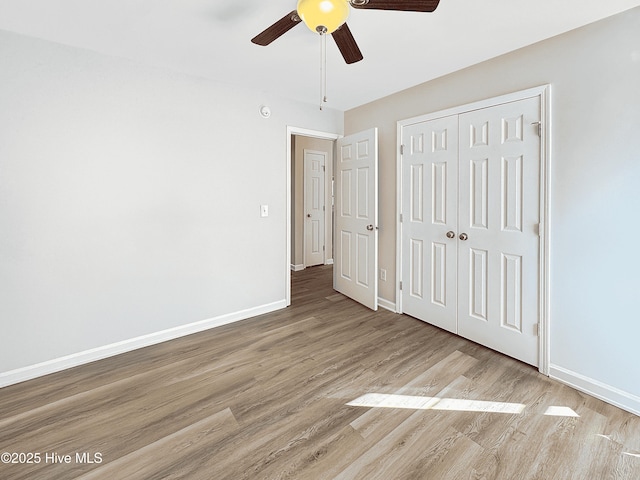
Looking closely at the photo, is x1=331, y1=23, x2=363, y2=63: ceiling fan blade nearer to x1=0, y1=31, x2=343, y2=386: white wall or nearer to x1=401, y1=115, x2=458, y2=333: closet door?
x1=401, y1=115, x2=458, y2=333: closet door

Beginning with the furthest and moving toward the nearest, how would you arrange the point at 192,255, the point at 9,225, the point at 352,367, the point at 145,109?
the point at 192,255, the point at 145,109, the point at 352,367, the point at 9,225

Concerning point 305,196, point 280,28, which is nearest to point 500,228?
point 280,28

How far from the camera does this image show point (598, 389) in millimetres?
1952

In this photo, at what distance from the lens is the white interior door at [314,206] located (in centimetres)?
551

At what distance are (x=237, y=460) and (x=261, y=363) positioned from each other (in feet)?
2.95

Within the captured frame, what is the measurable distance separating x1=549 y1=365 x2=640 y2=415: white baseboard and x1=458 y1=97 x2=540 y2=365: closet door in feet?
0.54

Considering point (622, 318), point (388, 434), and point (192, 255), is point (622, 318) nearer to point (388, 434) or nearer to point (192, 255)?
point (388, 434)

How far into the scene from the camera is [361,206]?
11.6ft

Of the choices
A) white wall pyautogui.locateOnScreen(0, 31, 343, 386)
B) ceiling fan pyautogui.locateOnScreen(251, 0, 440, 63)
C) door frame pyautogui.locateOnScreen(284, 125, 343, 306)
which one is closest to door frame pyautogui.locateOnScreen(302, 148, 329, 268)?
door frame pyautogui.locateOnScreen(284, 125, 343, 306)

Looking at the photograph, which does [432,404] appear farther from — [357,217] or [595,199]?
[357,217]

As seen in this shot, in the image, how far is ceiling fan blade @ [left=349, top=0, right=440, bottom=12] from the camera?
137 cm

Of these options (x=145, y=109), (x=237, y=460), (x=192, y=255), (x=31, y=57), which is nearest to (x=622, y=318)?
(x=237, y=460)

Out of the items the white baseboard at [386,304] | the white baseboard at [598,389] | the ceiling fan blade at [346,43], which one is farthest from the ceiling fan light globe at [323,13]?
the white baseboard at [386,304]

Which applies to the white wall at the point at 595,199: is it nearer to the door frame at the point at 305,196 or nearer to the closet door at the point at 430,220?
the closet door at the point at 430,220
